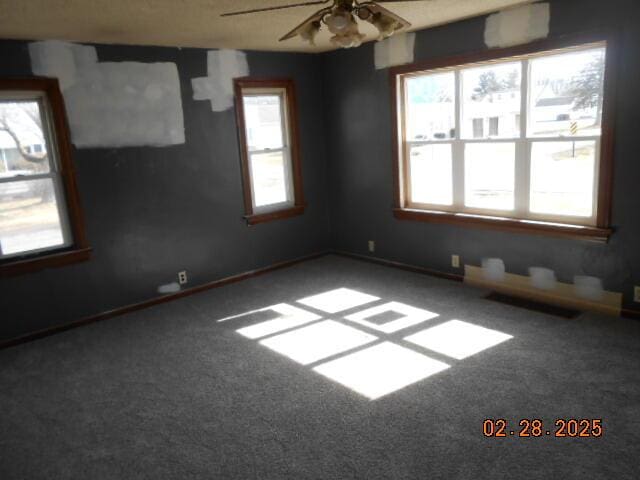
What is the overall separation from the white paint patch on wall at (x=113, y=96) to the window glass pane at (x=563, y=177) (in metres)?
3.29

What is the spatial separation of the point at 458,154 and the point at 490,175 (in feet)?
1.22

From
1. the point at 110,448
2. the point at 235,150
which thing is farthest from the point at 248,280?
the point at 110,448

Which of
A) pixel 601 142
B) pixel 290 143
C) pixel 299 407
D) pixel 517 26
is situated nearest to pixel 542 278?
pixel 601 142

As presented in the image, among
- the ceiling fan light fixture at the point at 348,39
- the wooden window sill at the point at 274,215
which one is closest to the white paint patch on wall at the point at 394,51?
the wooden window sill at the point at 274,215

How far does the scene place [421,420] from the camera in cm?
270

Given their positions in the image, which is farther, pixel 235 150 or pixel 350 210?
pixel 350 210

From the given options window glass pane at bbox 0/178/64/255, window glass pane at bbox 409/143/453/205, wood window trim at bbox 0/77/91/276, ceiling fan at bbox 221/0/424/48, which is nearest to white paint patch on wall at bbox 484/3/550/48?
window glass pane at bbox 409/143/453/205

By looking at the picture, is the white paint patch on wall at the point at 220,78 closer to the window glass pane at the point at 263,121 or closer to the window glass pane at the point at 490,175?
the window glass pane at the point at 263,121

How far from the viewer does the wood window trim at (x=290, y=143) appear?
5.18m

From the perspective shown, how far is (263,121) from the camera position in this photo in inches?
216

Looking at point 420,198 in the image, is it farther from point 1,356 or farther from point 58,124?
point 1,356

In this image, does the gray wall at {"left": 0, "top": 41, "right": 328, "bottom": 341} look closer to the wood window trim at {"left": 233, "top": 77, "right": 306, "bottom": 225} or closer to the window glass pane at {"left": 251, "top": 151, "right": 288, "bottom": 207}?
the wood window trim at {"left": 233, "top": 77, "right": 306, "bottom": 225}

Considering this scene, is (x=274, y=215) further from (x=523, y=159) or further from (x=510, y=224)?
(x=523, y=159)

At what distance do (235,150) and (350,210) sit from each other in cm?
155
